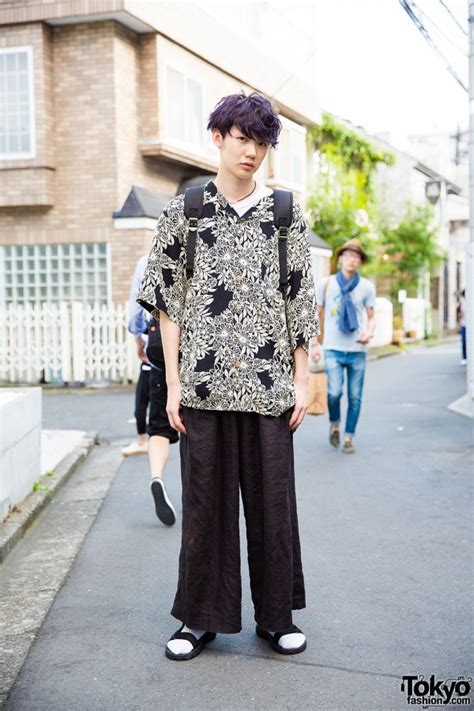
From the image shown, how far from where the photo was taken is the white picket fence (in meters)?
15.1

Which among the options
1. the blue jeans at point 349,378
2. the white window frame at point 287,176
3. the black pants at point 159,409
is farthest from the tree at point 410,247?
the black pants at point 159,409

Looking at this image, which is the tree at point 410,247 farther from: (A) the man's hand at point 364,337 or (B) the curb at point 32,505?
(B) the curb at point 32,505

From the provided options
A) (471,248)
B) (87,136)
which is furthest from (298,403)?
(87,136)

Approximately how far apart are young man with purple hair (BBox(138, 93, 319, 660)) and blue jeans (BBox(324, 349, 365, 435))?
15.8 ft

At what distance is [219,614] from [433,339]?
3302 centimetres

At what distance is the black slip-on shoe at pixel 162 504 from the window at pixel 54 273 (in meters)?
10.9

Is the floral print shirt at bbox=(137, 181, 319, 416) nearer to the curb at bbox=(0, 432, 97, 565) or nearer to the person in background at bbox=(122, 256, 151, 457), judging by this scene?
the curb at bbox=(0, 432, 97, 565)

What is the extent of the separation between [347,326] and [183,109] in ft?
34.3

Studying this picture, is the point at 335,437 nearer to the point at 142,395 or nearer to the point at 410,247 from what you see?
the point at 142,395

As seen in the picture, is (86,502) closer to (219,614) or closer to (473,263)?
(219,614)

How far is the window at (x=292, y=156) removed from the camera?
2295 cm

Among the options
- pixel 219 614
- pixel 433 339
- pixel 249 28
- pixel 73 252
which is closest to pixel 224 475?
pixel 219 614

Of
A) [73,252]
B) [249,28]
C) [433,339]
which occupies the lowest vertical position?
[433,339]

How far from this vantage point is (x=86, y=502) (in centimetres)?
641
